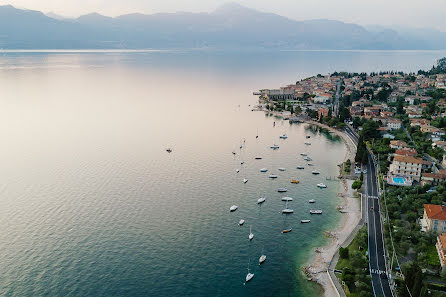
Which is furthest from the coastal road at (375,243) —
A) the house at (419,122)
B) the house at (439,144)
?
the house at (419,122)

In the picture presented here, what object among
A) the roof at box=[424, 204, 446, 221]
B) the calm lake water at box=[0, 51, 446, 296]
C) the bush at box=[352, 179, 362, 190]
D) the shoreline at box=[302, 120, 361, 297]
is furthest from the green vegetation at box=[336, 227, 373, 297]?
the bush at box=[352, 179, 362, 190]

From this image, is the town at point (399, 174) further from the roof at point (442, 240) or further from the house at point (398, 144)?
the house at point (398, 144)

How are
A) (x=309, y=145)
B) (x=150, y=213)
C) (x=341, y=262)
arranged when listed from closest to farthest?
(x=341, y=262) < (x=150, y=213) < (x=309, y=145)

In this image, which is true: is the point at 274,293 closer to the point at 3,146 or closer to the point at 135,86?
the point at 3,146

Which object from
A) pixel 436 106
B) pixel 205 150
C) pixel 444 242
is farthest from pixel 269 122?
pixel 444 242

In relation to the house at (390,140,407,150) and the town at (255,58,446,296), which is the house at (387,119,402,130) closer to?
the town at (255,58,446,296)
